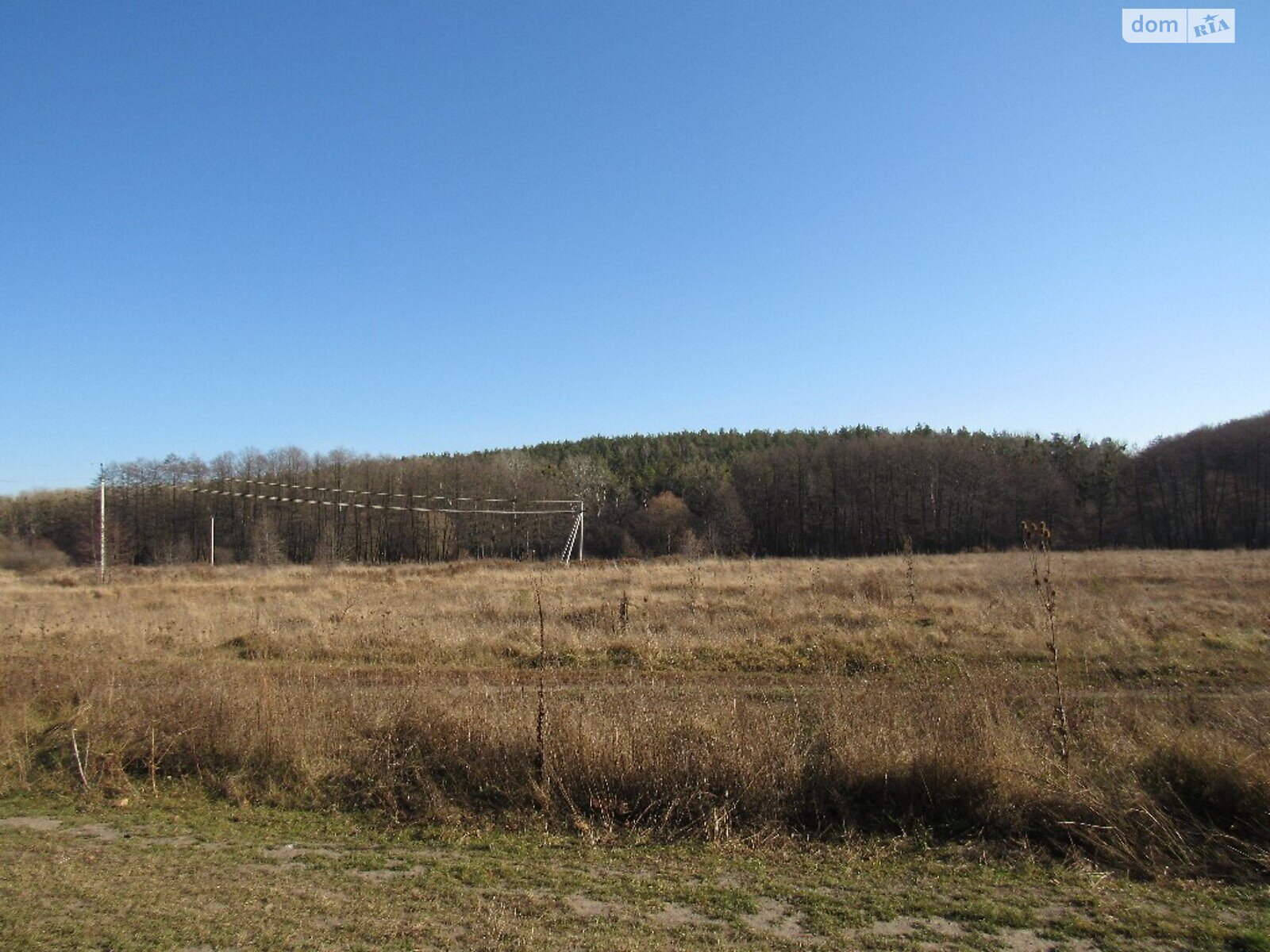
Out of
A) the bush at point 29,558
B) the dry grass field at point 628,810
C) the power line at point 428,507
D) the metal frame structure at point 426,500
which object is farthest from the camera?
Result: the metal frame structure at point 426,500

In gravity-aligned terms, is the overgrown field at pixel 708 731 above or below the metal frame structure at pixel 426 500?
below

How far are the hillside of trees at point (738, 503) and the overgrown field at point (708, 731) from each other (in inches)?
2175

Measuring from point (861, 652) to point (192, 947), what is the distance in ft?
43.1

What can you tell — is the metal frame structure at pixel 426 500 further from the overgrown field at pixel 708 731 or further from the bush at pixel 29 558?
the overgrown field at pixel 708 731

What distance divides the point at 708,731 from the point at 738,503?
8352cm

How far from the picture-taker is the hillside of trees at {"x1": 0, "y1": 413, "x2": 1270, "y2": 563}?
76438 millimetres

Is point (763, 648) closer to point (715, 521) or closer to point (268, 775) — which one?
point (268, 775)

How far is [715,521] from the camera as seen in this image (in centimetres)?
8662

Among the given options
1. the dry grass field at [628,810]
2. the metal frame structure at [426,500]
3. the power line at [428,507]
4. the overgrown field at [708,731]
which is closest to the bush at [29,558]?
the power line at [428,507]

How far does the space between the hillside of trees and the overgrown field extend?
55241 mm

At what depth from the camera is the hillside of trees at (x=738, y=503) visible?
76438 mm

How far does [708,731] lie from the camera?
24.6ft

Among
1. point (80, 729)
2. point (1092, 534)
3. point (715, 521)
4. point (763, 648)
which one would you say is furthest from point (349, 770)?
point (1092, 534)

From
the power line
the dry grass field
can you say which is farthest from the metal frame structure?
the dry grass field
